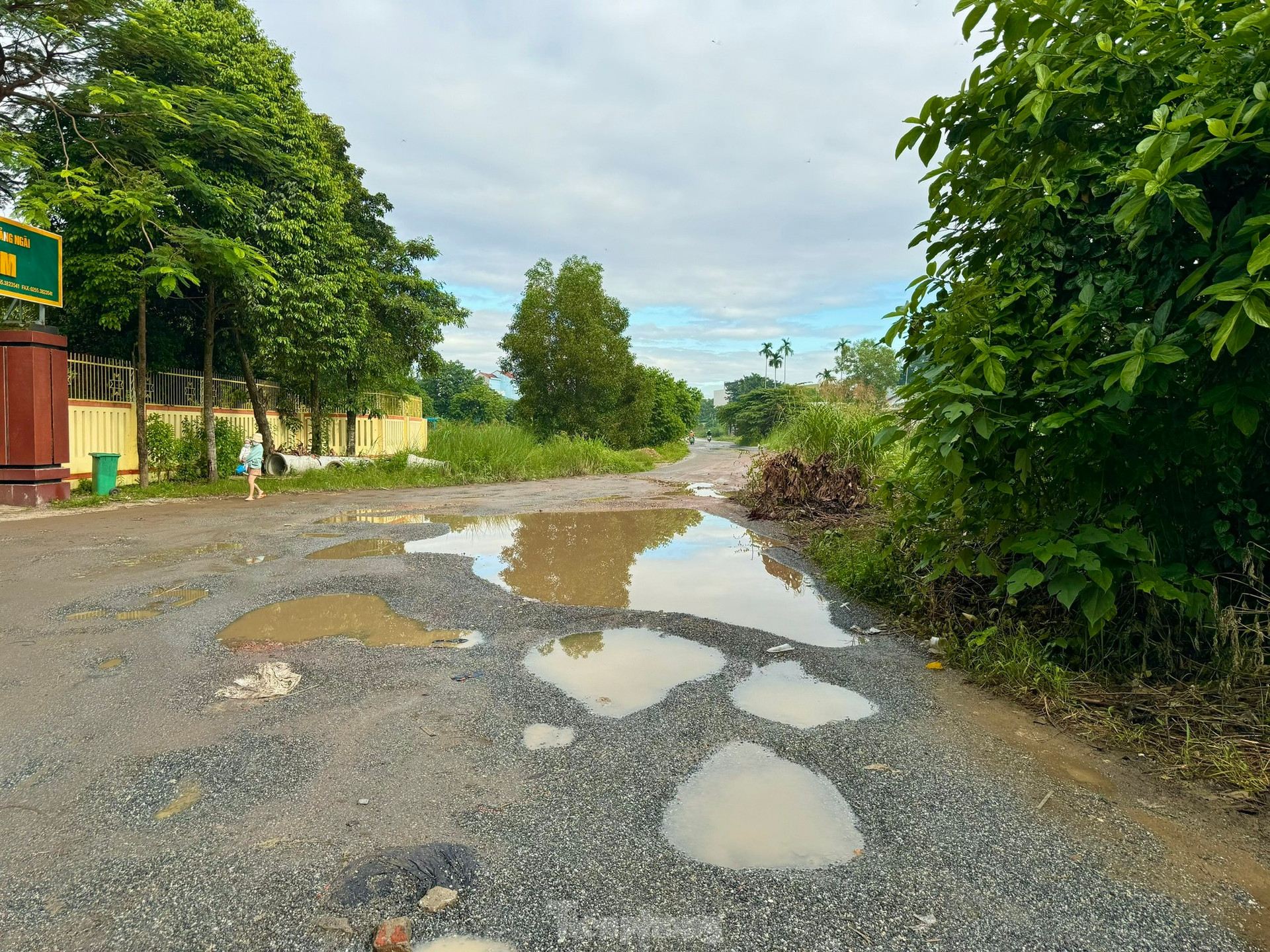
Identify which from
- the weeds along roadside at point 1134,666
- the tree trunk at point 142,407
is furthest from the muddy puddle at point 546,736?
the tree trunk at point 142,407

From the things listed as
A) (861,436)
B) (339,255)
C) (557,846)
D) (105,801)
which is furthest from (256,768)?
(339,255)

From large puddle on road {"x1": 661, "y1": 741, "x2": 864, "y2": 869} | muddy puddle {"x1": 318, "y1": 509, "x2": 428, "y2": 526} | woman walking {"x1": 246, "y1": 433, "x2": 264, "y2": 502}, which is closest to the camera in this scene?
large puddle on road {"x1": 661, "y1": 741, "x2": 864, "y2": 869}

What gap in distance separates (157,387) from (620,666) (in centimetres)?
1649

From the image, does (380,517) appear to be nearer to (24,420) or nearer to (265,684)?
(24,420)

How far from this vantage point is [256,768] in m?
2.90

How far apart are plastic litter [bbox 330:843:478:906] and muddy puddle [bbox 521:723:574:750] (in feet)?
2.62

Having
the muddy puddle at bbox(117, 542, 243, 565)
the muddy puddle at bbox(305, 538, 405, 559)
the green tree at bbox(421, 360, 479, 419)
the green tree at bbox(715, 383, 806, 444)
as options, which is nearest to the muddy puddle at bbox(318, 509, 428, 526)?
the muddy puddle at bbox(305, 538, 405, 559)

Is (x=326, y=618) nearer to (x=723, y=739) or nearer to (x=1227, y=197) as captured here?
(x=723, y=739)

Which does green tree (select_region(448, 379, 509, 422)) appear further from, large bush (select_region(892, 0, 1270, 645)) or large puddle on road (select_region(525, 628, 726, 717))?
large bush (select_region(892, 0, 1270, 645))

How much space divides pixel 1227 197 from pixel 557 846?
3913 millimetres

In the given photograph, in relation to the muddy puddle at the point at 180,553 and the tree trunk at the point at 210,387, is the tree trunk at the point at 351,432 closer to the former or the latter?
the tree trunk at the point at 210,387

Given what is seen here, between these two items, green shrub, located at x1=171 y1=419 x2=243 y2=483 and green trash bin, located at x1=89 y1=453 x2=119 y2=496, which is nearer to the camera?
green trash bin, located at x1=89 y1=453 x2=119 y2=496

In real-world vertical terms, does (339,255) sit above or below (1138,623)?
above

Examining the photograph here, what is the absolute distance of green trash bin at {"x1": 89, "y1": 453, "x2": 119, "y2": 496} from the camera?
13.5 metres
